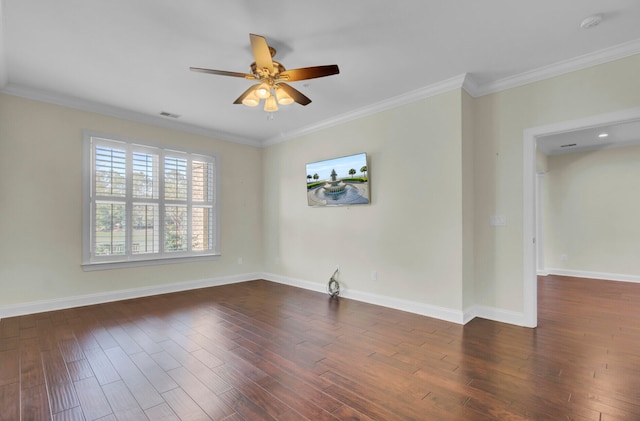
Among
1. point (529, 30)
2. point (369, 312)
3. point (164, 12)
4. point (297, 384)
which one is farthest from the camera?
point (369, 312)

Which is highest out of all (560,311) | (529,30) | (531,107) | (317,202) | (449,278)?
(529,30)

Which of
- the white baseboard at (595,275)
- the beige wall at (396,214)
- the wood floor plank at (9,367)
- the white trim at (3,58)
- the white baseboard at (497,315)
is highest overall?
the white trim at (3,58)

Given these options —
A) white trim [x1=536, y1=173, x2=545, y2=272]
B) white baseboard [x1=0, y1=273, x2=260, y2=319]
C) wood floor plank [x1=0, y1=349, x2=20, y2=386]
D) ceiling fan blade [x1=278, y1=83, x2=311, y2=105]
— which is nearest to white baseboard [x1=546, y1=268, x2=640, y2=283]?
white trim [x1=536, y1=173, x2=545, y2=272]

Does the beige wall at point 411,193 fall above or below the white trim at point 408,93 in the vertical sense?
below

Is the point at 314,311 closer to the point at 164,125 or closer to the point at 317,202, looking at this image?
the point at 317,202

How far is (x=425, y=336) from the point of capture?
9.84 feet

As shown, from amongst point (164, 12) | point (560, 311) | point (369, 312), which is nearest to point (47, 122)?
point (164, 12)

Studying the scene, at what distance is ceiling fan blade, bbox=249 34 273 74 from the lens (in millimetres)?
2248

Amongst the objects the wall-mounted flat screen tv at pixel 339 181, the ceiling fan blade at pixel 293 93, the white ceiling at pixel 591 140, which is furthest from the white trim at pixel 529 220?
the ceiling fan blade at pixel 293 93

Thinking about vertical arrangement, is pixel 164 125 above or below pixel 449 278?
above

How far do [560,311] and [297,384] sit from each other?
3.63 meters

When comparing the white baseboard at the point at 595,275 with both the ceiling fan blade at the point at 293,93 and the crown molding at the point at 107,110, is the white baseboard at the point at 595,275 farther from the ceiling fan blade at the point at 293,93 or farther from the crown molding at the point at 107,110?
the crown molding at the point at 107,110

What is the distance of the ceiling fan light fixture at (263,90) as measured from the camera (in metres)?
2.87

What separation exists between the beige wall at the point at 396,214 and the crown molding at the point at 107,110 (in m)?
Result: 1.51
